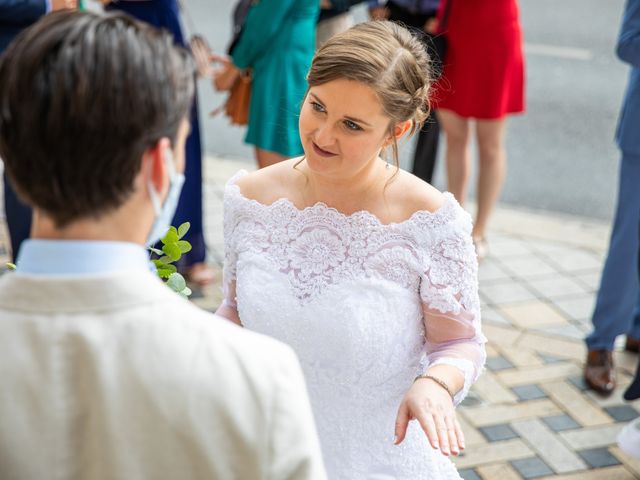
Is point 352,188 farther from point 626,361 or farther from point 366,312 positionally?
point 626,361

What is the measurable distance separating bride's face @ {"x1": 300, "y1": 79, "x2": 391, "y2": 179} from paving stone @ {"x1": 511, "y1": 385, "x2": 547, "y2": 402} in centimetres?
207

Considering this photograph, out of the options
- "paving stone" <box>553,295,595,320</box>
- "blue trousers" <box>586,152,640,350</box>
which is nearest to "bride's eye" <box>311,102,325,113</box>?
"blue trousers" <box>586,152,640,350</box>

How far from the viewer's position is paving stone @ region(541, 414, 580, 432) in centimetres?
355

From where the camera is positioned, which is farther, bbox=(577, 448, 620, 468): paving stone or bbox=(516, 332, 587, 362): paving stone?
bbox=(516, 332, 587, 362): paving stone

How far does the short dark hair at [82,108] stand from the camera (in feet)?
3.55

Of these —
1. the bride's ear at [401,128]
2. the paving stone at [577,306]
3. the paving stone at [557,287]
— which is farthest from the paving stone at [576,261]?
the bride's ear at [401,128]

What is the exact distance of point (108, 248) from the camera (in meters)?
1.14

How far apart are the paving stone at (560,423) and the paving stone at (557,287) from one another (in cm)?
108

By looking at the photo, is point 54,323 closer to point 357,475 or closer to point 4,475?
point 4,475

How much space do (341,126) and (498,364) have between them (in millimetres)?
2287

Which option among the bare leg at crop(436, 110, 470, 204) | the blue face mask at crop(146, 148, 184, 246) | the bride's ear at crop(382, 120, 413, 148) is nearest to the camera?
the blue face mask at crop(146, 148, 184, 246)

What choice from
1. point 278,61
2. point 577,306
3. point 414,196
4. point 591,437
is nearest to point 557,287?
point 577,306

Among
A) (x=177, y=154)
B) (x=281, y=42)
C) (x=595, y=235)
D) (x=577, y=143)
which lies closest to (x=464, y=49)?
(x=281, y=42)

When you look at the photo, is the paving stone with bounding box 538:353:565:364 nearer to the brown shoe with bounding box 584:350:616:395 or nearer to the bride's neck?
the brown shoe with bounding box 584:350:616:395
